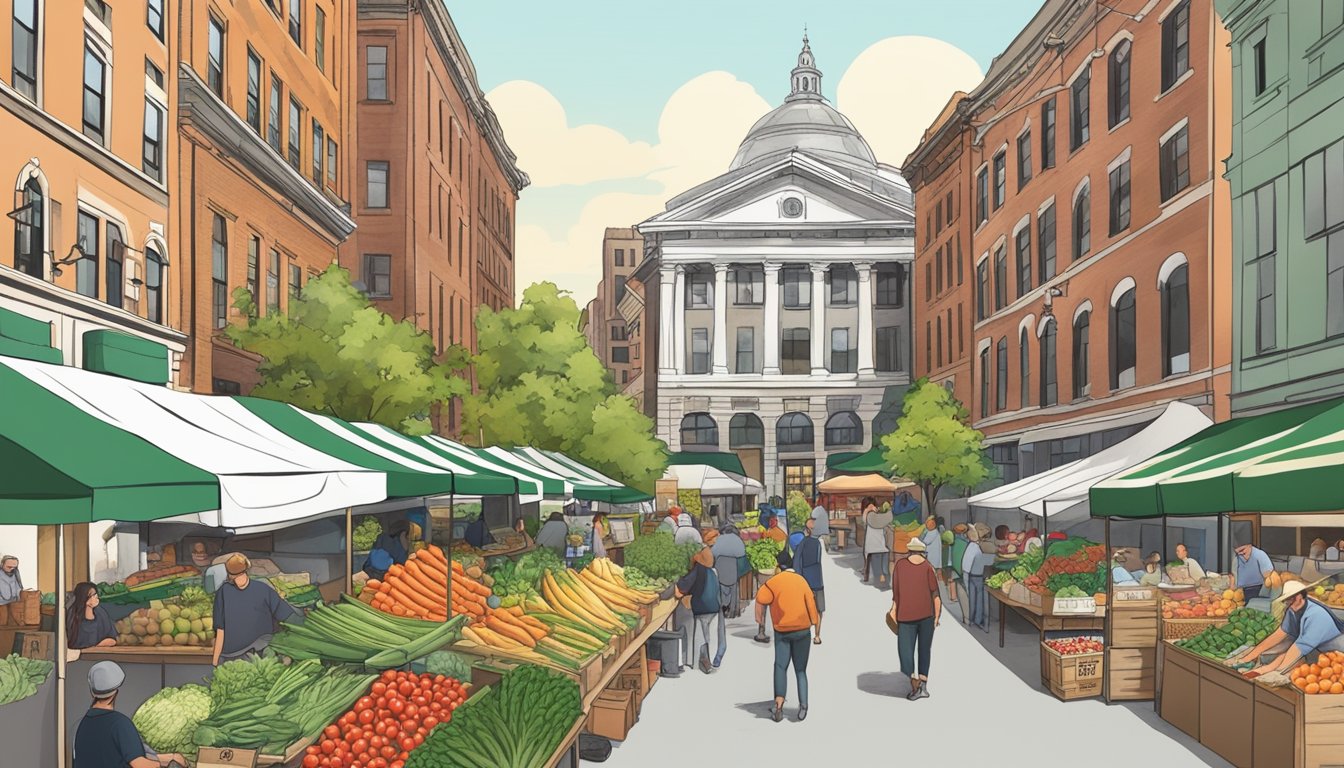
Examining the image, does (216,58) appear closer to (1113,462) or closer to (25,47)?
(25,47)

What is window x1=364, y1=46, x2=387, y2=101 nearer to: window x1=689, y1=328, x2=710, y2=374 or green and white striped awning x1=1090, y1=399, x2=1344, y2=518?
window x1=689, y1=328, x2=710, y2=374

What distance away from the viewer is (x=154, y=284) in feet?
78.4

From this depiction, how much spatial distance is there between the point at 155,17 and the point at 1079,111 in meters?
23.9

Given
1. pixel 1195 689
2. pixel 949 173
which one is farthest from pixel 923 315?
pixel 1195 689

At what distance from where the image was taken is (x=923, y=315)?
201ft

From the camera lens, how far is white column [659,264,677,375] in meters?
71.9

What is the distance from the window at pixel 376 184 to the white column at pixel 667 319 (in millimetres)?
29519

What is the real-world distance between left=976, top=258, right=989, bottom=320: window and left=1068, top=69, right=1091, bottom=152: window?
1085cm

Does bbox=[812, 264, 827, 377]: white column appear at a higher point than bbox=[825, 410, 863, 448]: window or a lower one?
higher

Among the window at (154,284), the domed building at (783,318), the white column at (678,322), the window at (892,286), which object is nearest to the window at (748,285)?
the domed building at (783,318)

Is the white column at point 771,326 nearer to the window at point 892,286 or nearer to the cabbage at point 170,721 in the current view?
the window at point 892,286

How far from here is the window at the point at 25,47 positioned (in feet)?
61.4

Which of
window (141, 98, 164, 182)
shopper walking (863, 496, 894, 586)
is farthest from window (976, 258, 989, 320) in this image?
window (141, 98, 164, 182)

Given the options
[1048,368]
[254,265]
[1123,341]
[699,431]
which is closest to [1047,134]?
[1048,368]
